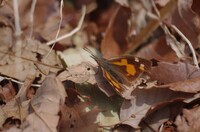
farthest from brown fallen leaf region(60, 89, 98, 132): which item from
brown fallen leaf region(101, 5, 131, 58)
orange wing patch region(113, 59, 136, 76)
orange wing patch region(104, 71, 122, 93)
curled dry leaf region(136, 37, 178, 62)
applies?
brown fallen leaf region(101, 5, 131, 58)

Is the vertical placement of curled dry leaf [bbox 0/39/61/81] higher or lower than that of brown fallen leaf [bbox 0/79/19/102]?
higher

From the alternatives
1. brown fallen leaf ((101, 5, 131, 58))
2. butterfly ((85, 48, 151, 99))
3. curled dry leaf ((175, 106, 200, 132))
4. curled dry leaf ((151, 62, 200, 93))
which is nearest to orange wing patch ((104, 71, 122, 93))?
butterfly ((85, 48, 151, 99))

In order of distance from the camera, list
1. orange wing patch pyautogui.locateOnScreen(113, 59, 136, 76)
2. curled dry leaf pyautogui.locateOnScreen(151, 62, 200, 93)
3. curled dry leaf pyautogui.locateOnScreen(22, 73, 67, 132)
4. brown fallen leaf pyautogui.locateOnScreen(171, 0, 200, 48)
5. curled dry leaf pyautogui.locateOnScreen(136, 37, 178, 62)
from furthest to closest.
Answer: curled dry leaf pyautogui.locateOnScreen(136, 37, 178, 62)
brown fallen leaf pyautogui.locateOnScreen(171, 0, 200, 48)
orange wing patch pyautogui.locateOnScreen(113, 59, 136, 76)
curled dry leaf pyautogui.locateOnScreen(151, 62, 200, 93)
curled dry leaf pyautogui.locateOnScreen(22, 73, 67, 132)

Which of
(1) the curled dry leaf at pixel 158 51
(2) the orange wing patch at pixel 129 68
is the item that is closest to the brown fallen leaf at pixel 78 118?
(2) the orange wing patch at pixel 129 68

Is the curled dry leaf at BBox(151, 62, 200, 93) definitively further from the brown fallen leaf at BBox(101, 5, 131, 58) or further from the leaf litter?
the brown fallen leaf at BBox(101, 5, 131, 58)

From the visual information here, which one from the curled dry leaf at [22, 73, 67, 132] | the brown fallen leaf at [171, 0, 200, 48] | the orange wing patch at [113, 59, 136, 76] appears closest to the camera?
the curled dry leaf at [22, 73, 67, 132]

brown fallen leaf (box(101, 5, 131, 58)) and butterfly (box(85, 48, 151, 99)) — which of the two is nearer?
butterfly (box(85, 48, 151, 99))

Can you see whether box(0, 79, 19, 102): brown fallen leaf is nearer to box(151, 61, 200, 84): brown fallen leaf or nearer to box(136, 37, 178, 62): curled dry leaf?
box(151, 61, 200, 84): brown fallen leaf

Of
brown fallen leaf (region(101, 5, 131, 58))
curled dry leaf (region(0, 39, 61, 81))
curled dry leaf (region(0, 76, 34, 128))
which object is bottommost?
curled dry leaf (region(0, 76, 34, 128))

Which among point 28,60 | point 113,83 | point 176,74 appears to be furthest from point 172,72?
point 28,60

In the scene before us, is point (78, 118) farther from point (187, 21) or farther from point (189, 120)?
point (187, 21)
